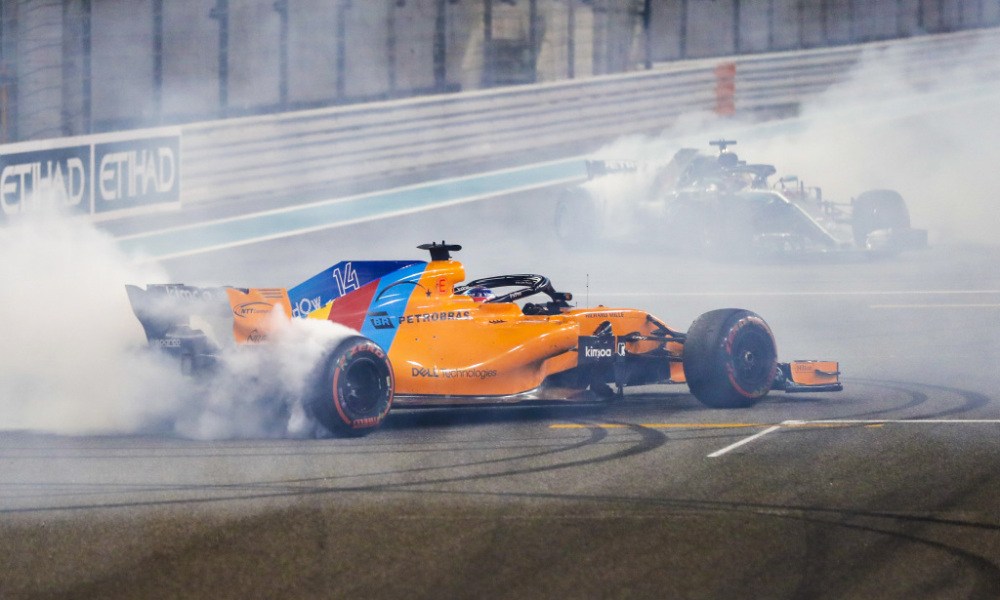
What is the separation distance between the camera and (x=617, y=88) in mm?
27375

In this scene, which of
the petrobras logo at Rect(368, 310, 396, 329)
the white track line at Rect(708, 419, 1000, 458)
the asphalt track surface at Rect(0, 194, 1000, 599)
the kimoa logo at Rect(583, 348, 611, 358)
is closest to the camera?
the asphalt track surface at Rect(0, 194, 1000, 599)

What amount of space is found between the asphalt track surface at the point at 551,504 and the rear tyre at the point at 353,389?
0.14 metres

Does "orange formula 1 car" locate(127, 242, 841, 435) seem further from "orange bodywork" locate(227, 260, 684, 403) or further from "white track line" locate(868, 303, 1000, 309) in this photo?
"white track line" locate(868, 303, 1000, 309)

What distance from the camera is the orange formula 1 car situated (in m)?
9.73

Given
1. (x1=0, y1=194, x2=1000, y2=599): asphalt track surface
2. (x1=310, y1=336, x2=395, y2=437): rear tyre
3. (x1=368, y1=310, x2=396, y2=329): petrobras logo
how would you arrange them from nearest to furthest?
(x1=0, y1=194, x2=1000, y2=599): asphalt track surface < (x1=310, y1=336, x2=395, y2=437): rear tyre < (x1=368, y1=310, x2=396, y2=329): petrobras logo

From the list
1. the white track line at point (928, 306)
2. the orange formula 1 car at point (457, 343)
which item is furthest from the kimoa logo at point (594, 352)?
the white track line at point (928, 306)

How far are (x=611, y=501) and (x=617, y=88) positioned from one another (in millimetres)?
20798

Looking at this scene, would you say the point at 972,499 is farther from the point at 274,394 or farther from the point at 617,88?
the point at 617,88

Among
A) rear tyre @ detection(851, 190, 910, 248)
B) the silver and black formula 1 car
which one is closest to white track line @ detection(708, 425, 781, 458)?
the silver and black formula 1 car

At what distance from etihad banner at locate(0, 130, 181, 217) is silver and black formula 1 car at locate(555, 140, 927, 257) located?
21.7 feet

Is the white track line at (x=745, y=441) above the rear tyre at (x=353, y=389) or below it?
below

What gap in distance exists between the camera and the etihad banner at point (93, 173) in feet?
59.6

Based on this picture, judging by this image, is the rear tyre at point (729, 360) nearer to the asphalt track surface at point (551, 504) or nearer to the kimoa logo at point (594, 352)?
the asphalt track surface at point (551, 504)

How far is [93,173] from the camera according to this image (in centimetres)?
1917
